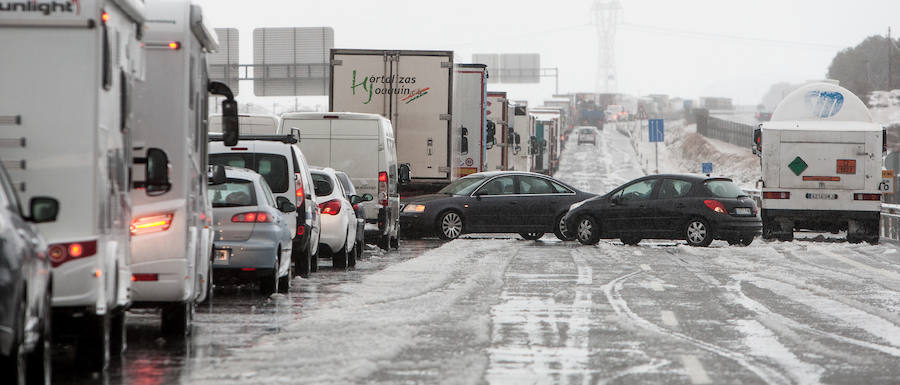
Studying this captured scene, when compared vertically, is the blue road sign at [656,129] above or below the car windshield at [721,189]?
above

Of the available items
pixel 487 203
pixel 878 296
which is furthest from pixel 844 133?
pixel 878 296

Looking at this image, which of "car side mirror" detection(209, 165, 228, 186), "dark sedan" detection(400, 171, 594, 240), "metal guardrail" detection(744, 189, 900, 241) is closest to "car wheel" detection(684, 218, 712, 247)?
"dark sedan" detection(400, 171, 594, 240)

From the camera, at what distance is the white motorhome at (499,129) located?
43.3 meters

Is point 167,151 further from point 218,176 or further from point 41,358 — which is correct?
point 41,358

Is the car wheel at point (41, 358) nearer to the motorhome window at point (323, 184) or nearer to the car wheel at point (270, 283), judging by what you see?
the car wheel at point (270, 283)

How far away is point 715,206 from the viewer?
1108 inches

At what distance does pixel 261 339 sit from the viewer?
39.2 ft

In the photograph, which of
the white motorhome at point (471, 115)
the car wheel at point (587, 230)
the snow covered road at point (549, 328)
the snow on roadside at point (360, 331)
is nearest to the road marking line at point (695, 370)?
the snow covered road at point (549, 328)

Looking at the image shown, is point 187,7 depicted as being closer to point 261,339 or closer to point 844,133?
point 261,339

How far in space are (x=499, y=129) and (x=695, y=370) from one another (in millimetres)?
34115

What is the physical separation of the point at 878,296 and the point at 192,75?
28.4 feet

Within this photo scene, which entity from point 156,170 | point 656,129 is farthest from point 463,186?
point 656,129

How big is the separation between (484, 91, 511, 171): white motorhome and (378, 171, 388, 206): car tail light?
56.9 ft

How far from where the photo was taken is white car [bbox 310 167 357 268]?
2116cm
